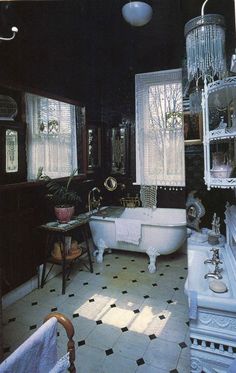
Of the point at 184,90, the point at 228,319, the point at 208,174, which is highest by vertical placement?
the point at 184,90

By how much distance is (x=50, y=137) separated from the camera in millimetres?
3736

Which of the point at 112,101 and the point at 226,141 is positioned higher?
the point at 112,101

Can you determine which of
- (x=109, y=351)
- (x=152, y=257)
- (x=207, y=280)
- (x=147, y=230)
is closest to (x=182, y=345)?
(x=109, y=351)

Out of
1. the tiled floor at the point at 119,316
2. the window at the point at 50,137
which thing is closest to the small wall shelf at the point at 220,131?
the tiled floor at the point at 119,316

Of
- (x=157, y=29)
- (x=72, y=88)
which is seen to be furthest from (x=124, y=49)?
(x=72, y=88)

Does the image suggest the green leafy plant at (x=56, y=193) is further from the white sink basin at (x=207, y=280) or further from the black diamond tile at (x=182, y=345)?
the black diamond tile at (x=182, y=345)

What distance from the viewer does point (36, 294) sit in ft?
10.2

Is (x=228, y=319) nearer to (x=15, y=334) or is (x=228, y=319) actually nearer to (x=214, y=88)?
(x=214, y=88)

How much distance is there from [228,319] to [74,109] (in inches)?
138

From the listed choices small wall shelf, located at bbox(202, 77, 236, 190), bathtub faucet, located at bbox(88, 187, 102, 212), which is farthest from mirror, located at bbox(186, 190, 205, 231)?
bathtub faucet, located at bbox(88, 187, 102, 212)

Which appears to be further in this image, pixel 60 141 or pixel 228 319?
pixel 60 141

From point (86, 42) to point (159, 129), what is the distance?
5.74 feet

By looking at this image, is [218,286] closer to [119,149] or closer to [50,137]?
[50,137]

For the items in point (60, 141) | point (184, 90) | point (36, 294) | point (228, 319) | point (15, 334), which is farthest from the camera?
point (60, 141)
